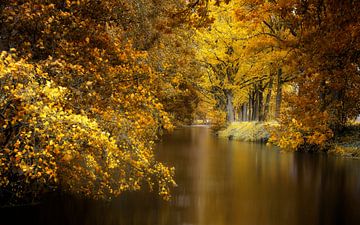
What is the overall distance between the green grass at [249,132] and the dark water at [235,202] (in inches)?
403

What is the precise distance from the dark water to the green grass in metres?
10.2

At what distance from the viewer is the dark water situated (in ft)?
30.4

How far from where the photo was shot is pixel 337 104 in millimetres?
18734

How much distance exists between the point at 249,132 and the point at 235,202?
18509mm

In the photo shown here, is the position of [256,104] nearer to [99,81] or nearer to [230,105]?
[230,105]

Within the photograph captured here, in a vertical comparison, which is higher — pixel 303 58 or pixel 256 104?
pixel 303 58

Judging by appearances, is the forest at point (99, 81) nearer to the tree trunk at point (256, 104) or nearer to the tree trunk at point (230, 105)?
the tree trunk at point (256, 104)

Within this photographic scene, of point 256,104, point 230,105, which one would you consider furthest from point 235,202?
point 230,105

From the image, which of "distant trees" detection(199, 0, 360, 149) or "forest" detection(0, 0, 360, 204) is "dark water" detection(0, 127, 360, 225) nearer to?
"forest" detection(0, 0, 360, 204)

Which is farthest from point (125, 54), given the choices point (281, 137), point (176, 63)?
point (281, 137)

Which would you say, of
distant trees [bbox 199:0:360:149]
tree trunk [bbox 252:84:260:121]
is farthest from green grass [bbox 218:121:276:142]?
tree trunk [bbox 252:84:260:121]

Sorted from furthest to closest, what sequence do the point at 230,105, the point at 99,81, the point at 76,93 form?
the point at 230,105 < the point at 99,81 < the point at 76,93

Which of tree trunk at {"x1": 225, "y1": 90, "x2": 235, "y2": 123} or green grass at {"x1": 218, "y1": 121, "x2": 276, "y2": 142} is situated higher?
tree trunk at {"x1": 225, "y1": 90, "x2": 235, "y2": 123}

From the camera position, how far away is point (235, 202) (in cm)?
1111
